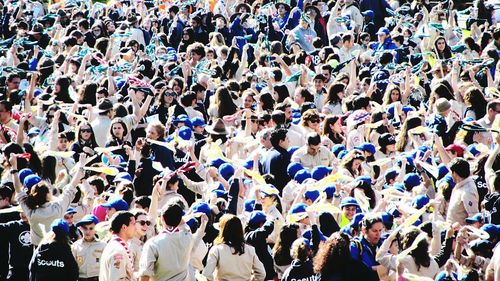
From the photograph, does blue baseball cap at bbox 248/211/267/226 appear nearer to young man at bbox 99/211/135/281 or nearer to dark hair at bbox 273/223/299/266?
dark hair at bbox 273/223/299/266

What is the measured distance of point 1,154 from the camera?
1417 centimetres

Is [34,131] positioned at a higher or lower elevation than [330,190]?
lower

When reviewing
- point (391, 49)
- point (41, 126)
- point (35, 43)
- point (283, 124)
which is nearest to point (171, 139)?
point (283, 124)

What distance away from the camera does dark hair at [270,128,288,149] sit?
1332cm

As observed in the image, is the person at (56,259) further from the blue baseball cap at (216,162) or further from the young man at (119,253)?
the blue baseball cap at (216,162)

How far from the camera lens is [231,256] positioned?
10.4m

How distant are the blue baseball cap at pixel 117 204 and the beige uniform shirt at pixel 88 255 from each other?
0.59 metres

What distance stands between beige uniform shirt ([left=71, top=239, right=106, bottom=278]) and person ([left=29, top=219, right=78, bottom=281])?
31 cm

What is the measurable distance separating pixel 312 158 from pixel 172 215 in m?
3.40

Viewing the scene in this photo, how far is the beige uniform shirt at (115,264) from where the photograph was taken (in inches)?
400

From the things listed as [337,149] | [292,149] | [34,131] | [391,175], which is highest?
[391,175]

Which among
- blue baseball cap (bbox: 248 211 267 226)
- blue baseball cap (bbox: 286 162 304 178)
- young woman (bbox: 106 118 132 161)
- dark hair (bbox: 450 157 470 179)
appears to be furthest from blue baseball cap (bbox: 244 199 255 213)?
young woman (bbox: 106 118 132 161)

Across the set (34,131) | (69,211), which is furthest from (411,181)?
(34,131)

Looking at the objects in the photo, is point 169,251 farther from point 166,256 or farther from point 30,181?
point 30,181
